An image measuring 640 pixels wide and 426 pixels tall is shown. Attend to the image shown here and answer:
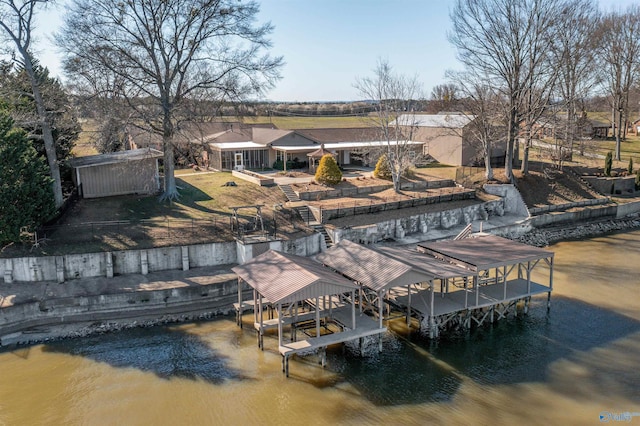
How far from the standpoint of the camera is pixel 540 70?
32875 mm

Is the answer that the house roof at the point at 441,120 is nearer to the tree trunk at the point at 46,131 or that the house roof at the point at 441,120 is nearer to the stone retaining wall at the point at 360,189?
the stone retaining wall at the point at 360,189

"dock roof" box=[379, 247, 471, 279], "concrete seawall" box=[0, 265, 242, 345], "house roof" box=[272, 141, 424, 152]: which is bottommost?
"concrete seawall" box=[0, 265, 242, 345]

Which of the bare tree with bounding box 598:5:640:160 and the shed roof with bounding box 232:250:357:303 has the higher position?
the bare tree with bounding box 598:5:640:160

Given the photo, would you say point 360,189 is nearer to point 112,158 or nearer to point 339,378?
point 112,158

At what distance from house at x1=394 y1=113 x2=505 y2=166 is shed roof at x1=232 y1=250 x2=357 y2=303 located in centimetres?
2163

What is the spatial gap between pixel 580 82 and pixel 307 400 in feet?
117

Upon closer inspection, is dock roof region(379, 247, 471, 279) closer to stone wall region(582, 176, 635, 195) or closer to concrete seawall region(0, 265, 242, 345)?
concrete seawall region(0, 265, 242, 345)

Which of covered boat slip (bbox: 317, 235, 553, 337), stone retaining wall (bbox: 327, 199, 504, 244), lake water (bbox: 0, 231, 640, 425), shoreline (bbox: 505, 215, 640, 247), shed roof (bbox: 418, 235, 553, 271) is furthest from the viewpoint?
shoreline (bbox: 505, 215, 640, 247)

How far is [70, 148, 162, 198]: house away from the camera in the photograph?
26.6 m

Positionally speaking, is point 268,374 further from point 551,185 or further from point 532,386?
point 551,185

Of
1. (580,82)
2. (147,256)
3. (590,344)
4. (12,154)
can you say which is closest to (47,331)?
(147,256)

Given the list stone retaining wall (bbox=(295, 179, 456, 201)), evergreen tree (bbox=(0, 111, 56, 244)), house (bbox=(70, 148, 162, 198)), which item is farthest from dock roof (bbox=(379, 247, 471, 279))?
house (bbox=(70, 148, 162, 198))

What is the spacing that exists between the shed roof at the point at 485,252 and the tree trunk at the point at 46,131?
17.8 m

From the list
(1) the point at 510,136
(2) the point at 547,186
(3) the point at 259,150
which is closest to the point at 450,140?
(1) the point at 510,136
